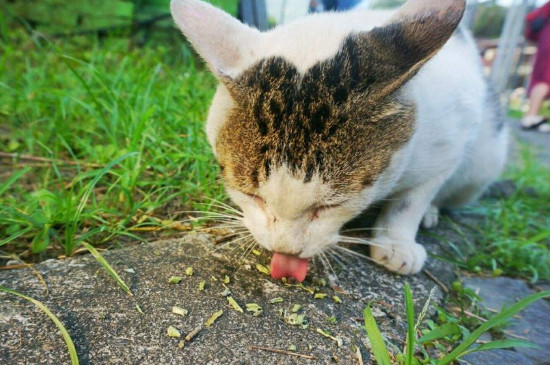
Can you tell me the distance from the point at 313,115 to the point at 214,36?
47 centimetres

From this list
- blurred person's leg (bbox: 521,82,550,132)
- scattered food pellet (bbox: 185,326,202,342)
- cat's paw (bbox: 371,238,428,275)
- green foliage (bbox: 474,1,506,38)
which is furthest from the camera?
green foliage (bbox: 474,1,506,38)

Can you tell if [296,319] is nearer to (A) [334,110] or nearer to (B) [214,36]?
(A) [334,110]

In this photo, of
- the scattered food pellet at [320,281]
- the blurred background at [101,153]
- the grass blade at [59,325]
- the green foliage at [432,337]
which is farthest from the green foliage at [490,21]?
the grass blade at [59,325]

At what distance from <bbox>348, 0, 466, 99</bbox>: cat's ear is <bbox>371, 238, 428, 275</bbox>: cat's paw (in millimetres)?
661

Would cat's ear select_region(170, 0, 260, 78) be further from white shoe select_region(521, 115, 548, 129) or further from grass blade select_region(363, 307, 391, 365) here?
white shoe select_region(521, 115, 548, 129)

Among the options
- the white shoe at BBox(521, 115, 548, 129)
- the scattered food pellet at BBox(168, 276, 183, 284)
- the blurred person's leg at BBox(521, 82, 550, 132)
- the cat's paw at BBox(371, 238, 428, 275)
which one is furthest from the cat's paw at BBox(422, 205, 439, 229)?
the white shoe at BBox(521, 115, 548, 129)

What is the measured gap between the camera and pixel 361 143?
1336mm

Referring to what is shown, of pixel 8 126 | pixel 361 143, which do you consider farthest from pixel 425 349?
pixel 8 126

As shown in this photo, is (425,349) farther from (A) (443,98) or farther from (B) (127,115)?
(B) (127,115)

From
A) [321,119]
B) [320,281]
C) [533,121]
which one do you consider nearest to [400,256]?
[320,281]

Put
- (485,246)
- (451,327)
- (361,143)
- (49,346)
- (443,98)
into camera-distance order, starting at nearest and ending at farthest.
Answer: (49,346), (451,327), (361,143), (443,98), (485,246)

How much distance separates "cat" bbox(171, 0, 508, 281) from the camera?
1.29 m

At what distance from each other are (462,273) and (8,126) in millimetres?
2582

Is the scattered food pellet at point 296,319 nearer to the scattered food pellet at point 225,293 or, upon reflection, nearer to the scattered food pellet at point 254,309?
the scattered food pellet at point 254,309
